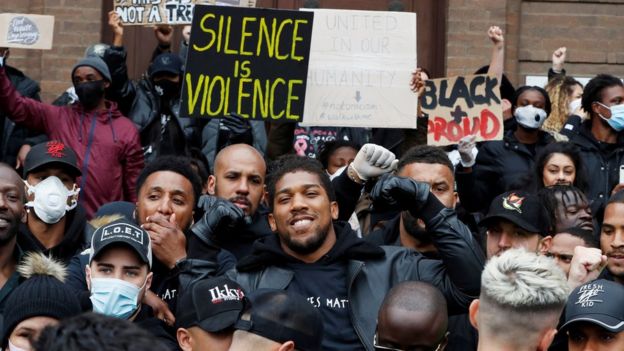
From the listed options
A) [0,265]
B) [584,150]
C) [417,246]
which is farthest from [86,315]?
[584,150]

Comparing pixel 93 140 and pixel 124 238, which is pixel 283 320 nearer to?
pixel 124 238

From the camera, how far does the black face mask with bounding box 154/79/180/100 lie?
934 centimetres

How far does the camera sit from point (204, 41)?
8.30 meters

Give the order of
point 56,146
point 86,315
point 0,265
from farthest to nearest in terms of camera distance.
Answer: point 56,146
point 0,265
point 86,315

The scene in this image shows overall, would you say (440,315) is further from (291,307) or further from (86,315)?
(86,315)

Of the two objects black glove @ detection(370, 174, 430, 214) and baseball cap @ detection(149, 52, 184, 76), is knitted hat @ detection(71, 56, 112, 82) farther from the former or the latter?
black glove @ detection(370, 174, 430, 214)

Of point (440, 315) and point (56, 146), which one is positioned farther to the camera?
point (56, 146)

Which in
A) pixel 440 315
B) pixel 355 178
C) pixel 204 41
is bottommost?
pixel 440 315

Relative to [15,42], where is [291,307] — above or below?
below

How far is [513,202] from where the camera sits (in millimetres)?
6383

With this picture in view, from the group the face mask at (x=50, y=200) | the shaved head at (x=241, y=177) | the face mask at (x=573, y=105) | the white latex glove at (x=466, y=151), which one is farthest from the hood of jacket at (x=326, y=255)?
the face mask at (x=573, y=105)

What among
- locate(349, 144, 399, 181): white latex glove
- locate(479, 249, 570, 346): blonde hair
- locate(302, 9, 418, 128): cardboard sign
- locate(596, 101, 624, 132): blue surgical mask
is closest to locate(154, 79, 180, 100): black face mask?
locate(302, 9, 418, 128): cardboard sign

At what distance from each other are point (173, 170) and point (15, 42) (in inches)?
114

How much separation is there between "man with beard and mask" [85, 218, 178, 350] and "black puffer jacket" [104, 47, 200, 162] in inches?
128
